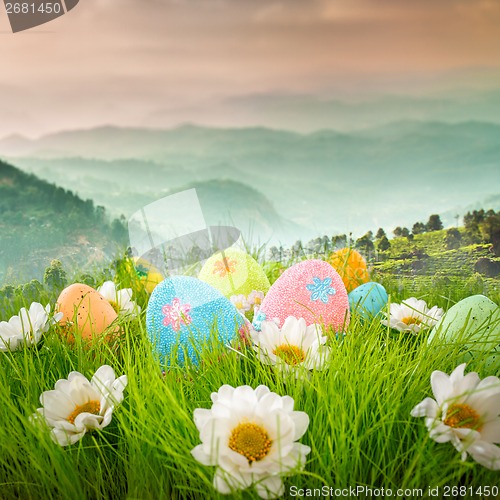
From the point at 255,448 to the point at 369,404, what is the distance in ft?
0.73

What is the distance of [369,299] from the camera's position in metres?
1.16

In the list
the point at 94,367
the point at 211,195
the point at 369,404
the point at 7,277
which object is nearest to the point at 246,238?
the point at 211,195

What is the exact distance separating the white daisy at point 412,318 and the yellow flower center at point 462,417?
1.17 feet

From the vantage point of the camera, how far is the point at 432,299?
138 cm

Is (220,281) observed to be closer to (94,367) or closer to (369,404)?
(94,367)

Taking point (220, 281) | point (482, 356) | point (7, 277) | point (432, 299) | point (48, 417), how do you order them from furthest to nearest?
point (7, 277) → point (432, 299) → point (220, 281) → point (482, 356) → point (48, 417)

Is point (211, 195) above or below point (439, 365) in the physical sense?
above

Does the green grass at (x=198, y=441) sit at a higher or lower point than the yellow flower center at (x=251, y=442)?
lower

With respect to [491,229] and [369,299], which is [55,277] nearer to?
[369,299]

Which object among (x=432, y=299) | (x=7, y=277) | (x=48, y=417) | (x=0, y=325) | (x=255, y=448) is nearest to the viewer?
(x=255, y=448)

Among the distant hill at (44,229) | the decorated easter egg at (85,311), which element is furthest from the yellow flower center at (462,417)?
the distant hill at (44,229)

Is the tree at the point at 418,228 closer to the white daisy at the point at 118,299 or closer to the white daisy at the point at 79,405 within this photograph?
the white daisy at the point at 118,299

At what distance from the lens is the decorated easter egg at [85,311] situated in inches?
40.4

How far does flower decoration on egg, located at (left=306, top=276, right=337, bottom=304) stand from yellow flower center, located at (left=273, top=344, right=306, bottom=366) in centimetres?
24
